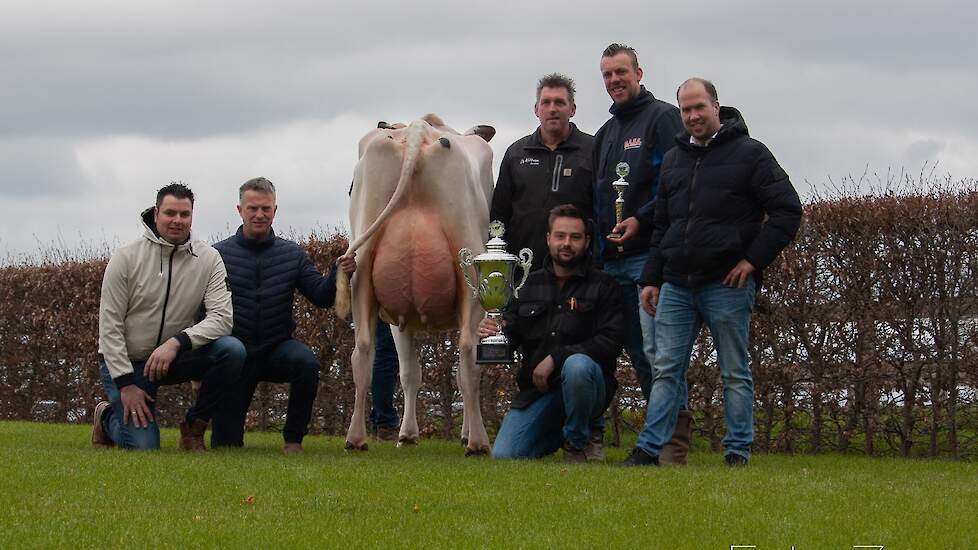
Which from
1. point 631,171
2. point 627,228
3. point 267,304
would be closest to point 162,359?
point 267,304

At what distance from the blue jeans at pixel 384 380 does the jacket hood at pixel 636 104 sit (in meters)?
2.69

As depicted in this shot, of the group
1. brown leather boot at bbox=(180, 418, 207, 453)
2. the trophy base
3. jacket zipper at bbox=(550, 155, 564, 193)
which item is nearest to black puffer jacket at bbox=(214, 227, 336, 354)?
brown leather boot at bbox=(180, 418, 207, 453)

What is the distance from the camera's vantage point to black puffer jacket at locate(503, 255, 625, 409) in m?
7.07

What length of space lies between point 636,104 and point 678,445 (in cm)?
207

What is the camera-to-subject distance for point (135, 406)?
7.39 metres

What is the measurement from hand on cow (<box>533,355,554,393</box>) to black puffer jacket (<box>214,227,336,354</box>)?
164 centimetres

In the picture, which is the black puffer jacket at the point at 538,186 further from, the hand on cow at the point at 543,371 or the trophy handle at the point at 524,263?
the hand on cow at the point at 543,371

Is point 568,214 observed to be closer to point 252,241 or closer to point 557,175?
point 557,175

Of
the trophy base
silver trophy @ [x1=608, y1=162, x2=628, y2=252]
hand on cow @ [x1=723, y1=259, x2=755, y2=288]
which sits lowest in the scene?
the trophy base

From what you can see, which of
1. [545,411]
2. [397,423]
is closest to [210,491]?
[545,411]

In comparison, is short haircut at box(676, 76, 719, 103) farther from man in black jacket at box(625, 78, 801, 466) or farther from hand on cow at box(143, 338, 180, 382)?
hand on cow at box(143, 338, 180, 382)

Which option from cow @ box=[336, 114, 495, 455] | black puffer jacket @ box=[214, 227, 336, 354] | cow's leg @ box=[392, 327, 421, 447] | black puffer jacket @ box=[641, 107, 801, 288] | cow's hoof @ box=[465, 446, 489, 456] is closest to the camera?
black puffer jacket @ box=[641, 107, 801, 288]

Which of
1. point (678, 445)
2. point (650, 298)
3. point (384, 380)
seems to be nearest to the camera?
point (650, 298)

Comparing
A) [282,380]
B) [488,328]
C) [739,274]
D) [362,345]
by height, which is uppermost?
[739,274]
